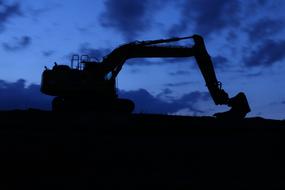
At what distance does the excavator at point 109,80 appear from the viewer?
27.7 meters

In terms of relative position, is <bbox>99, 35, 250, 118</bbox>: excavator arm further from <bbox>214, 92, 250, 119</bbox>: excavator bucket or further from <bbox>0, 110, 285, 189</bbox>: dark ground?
<bbox>0, 110, 285, 189</bbox>: dark ground

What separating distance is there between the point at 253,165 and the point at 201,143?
9.65 ft

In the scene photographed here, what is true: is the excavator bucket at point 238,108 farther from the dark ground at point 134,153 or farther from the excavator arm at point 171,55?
the dark ground at point 134,153

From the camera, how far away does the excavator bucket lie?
26.8m

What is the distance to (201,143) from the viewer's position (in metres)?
19.2

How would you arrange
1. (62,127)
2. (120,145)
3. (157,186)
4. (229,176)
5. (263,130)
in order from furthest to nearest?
(263,130) → (62,127) → (120,145) → (229,176) → (157,186)

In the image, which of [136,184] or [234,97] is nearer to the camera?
[136,184]

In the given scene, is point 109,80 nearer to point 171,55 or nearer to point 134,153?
point 171,55

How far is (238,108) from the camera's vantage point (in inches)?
1057

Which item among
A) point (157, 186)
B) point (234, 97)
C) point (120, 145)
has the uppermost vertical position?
point (234, 97)

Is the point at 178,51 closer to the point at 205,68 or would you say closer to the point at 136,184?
the point at 205,68

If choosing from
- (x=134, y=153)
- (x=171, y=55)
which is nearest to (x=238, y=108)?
(x=171, y=55)

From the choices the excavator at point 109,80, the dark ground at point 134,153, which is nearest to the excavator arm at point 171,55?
the excavator at point 109,80

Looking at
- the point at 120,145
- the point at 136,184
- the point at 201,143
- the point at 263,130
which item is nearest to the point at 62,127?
the point at 120,145
